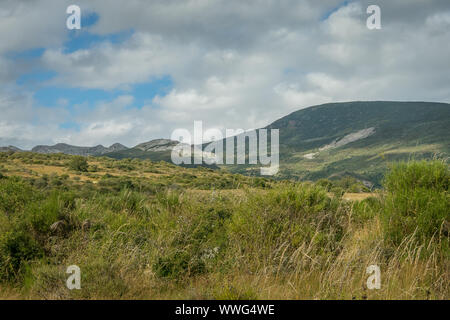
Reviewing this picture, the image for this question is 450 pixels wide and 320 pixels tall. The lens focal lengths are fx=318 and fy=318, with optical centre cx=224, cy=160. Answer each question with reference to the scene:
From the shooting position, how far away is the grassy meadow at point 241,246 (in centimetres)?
500

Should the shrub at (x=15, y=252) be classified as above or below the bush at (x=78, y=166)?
below

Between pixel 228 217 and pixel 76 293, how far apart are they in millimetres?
4082

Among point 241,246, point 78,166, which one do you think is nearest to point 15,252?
point 241,246

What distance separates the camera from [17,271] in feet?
19.0

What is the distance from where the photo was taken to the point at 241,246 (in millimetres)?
6406

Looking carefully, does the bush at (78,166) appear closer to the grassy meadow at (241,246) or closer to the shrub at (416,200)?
the grassy meadow at (241,246)

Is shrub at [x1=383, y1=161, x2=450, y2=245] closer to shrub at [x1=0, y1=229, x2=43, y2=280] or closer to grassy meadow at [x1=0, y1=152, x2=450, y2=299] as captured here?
grassy meadow at [x1=0, y1=152, x2=450, y2=299]

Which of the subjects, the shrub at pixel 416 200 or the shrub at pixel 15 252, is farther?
the shrub at pixel 416 200

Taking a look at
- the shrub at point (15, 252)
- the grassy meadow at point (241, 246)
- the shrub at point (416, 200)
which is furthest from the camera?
the shrub at point (416, 200)

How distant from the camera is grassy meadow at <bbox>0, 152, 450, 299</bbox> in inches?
197

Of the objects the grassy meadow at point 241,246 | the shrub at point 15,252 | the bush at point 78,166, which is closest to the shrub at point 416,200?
the grassy meadow at point 241,246

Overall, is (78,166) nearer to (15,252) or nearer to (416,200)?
(15,252)
